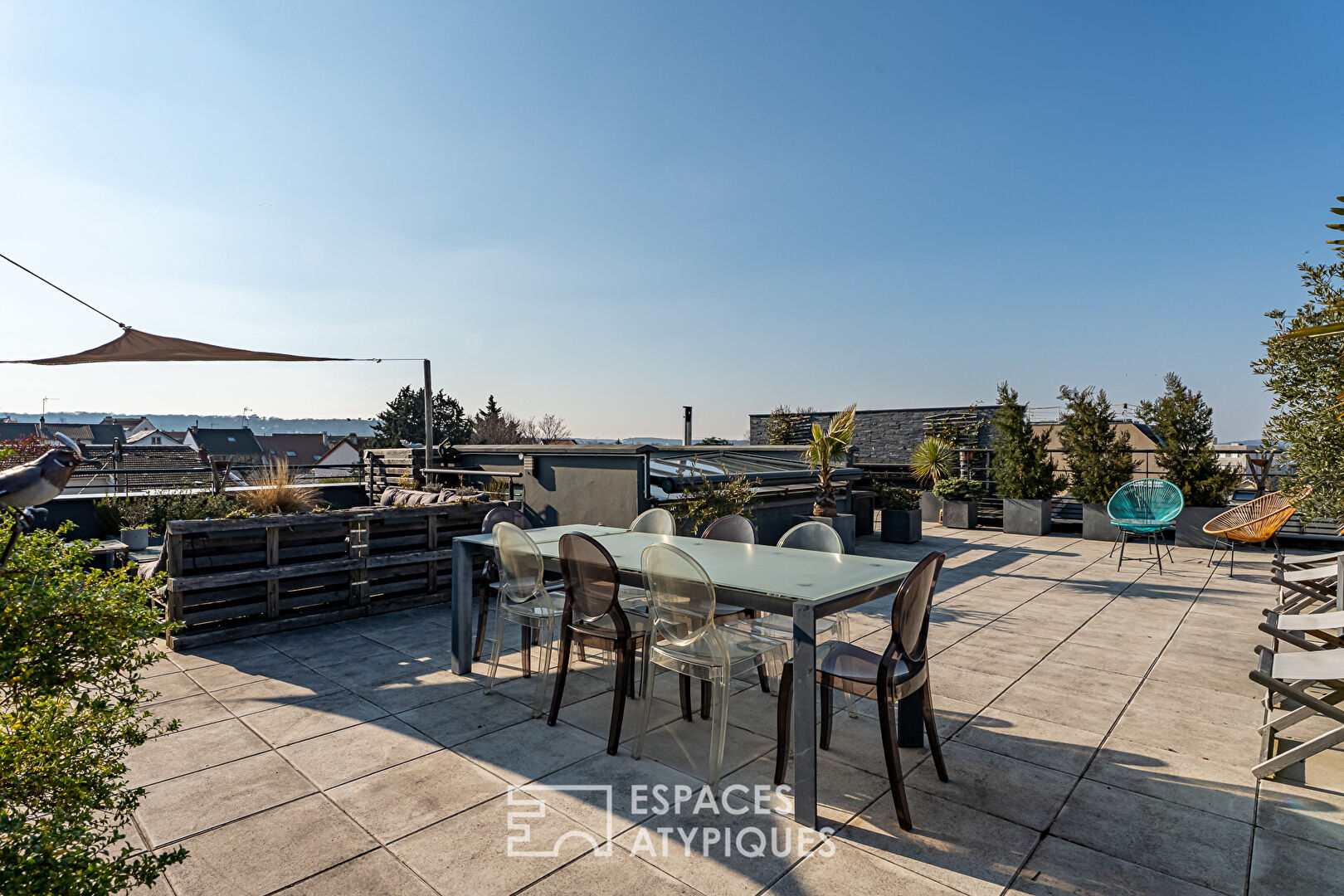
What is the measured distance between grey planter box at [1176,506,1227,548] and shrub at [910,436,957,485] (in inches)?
136

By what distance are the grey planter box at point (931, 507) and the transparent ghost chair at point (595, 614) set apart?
9.13m

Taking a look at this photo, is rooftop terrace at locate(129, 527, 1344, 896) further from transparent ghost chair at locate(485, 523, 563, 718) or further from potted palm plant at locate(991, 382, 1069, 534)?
potted palm plant at locate(991, 382, 1069, 534)

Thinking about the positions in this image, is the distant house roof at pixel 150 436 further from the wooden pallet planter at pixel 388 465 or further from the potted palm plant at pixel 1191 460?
the potted palm plant at pixel 1191 460

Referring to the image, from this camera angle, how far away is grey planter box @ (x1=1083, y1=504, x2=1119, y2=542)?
9094 millimetres

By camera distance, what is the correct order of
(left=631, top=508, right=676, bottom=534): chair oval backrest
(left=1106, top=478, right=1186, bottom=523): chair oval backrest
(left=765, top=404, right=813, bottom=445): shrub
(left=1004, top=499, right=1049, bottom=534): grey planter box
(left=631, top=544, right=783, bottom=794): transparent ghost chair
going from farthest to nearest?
1. (left=765, top=404, right=813, bottom=445): shrub
2. (left=1004, top=499, right=1049, bottom=534): grey planter box
3. (left=1106, top=478, right=1186, bottom=523): chair oval backrest
4. (left=631, top=508, right=676, bottom=534): chair oval backrest
5. (left=631, top=544, right=783, bottom=794): transparent ghost chair

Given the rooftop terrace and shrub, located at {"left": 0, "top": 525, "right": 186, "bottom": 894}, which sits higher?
shrub, located at {"left": 0, "top": 525, "right": 186, "bottom": 894}

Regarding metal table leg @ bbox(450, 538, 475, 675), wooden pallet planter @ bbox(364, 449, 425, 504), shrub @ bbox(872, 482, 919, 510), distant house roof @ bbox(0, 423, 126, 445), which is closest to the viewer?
metal table leg @ bbox(450, 538, 475, 675)

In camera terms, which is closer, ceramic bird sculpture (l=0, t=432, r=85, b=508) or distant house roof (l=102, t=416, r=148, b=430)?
ceramic bird sculpture (l=0, t=432, r=85, b=508)

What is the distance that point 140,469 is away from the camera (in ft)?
35.3

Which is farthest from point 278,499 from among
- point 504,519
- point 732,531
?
point 732,531

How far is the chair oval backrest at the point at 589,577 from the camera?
2.93 meters

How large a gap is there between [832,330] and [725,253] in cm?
498

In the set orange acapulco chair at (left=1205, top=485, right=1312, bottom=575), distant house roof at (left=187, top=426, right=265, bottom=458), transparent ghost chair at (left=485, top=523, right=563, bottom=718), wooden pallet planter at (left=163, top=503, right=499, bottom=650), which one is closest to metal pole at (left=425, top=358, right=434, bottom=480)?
wooden pallet planter at (left=163, top=503, right=499, bottom=650)

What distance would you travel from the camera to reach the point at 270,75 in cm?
609
